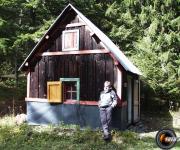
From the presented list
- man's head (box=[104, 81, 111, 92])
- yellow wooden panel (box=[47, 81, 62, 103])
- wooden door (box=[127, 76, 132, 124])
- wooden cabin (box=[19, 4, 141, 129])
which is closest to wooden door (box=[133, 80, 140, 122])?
wooden cabin (box=[19, 4, 141, 129])

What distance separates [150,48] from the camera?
74.7 ft

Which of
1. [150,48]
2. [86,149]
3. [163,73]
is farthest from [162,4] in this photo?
[86,149]

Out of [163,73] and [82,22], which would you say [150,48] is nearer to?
[163,73]

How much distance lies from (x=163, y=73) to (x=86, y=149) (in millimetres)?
11451

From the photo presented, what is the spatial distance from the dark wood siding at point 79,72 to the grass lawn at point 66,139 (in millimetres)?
2000

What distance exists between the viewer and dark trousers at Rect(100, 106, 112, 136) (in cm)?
1305

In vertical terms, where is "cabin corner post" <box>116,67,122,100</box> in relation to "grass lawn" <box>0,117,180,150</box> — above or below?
above

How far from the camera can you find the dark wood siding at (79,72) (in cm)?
1508

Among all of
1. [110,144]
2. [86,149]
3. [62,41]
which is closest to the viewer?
[86,149]

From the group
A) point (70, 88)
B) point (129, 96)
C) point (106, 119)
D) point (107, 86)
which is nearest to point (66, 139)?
point (106, 119)

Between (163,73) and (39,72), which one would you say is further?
(163,73)

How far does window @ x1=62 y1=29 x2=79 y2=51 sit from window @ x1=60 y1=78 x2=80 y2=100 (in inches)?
56.9

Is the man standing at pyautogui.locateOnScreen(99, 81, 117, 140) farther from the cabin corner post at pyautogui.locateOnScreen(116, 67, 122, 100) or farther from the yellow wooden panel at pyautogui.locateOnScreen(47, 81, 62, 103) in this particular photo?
the yellow wooden panel at pyautogui.locateOnScreen(47, 81, 62, 103)

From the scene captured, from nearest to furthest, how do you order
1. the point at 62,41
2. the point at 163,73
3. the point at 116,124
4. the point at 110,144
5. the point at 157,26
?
the point at 110,144, the point at 116,124, the point at 62,41, the point at 163,73, the point at 157,26
